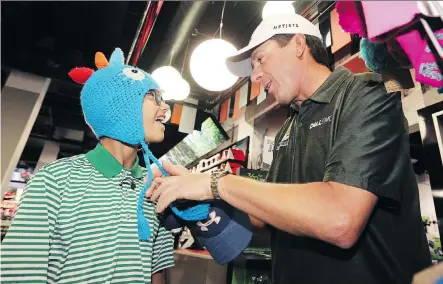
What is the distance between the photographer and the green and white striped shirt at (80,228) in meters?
1.05

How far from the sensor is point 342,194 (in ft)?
3.16

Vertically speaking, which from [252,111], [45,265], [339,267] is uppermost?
[252,111]

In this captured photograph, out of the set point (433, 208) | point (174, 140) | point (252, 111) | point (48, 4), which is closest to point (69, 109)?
point (174, 140)

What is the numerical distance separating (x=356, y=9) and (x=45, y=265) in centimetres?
143

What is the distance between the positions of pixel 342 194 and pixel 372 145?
249 mm

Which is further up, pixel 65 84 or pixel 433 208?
pixel 65 84

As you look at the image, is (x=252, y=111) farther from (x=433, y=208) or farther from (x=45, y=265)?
(x=45, y=265)

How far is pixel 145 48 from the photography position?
3977mm

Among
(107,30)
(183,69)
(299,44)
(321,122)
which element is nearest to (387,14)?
(321,122)

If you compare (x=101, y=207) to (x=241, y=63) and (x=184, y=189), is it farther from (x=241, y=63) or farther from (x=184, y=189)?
(x=241, y=63)

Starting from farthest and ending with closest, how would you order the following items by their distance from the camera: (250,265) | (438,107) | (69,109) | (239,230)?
(69,109), (250,265), (438,107), (239,230)

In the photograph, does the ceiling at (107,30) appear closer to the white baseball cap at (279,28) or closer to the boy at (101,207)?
the white baseball cap at (279,28)

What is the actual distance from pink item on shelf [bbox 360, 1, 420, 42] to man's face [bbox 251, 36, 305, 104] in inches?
42.4

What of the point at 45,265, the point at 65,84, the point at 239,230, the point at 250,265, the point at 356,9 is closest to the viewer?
the point at 356,9
